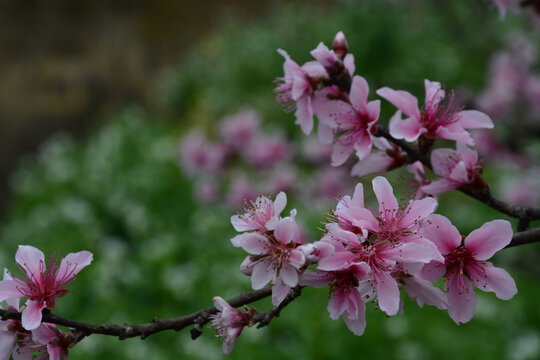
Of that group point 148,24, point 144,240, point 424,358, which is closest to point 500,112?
point 424,358

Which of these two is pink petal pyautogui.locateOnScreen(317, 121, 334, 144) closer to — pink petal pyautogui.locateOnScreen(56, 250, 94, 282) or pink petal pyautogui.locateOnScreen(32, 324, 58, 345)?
pink petal pyautogui.locateOnScreen(56, 250, 94, 282)

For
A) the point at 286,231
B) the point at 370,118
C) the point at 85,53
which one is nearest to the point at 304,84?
the point at 370,118

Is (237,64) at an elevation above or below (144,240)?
above

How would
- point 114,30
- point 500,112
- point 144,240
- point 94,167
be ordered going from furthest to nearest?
point 114,30 → point 94,167 → point 144,240 → point 500,112

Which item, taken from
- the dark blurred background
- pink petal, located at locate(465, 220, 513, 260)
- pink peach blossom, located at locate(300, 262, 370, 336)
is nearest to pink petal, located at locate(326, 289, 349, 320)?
pink peach blossom, located at locate(300, 262, 370, 336)

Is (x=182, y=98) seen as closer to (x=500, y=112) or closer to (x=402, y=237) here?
(x=500, y=112)
